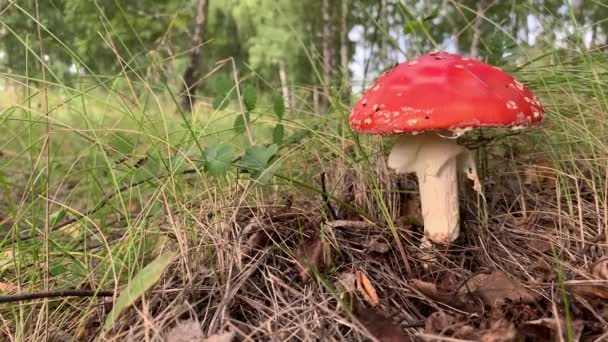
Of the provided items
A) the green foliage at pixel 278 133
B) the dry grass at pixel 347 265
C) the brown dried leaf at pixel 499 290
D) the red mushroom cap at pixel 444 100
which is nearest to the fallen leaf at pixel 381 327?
the dry grass at pixel 347 265

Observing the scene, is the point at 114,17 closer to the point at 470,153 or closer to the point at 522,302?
the point at 470,153

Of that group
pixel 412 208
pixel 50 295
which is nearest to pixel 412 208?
pixel 412 208

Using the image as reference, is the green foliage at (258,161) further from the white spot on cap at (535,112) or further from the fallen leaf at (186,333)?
the white spot on cap at (535,112)

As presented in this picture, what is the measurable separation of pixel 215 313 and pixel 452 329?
1.93 feet

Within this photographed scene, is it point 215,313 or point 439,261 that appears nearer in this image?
point 215,313

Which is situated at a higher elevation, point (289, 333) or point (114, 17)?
point (114, 17)

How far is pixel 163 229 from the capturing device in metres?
1.59

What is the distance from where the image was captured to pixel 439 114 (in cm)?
129

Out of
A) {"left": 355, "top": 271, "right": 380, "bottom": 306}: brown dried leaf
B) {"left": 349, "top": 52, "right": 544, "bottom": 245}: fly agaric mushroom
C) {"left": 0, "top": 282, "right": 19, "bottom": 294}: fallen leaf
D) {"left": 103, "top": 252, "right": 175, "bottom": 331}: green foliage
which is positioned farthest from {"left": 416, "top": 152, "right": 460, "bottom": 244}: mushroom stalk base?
{"left": 0, "top": 282, "right": 19, "bottom": 294}: fallen leaf

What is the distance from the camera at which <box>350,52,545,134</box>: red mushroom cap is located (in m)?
1.29

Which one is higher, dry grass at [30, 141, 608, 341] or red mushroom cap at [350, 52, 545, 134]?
red mushroom cap at [350, 52, 545, 134]

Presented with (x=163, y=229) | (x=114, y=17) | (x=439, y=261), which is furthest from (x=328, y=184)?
(x=114, y=17)

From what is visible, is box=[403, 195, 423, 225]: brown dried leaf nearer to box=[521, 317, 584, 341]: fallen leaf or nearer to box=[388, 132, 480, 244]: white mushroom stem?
box=[388, 132, 480, 244]: white mushroom stem

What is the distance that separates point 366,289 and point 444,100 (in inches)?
23.0
